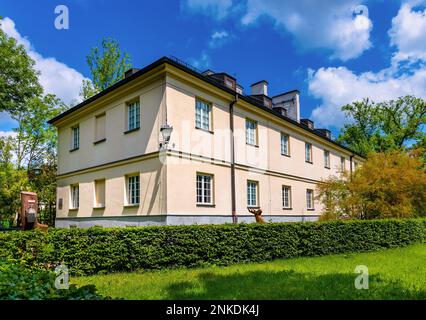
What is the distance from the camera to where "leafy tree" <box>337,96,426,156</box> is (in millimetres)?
37438

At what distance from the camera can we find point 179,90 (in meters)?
14.0

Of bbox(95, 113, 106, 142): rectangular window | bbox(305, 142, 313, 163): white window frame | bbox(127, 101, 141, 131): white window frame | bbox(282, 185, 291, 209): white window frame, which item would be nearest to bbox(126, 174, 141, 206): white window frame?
bbox(127, 101, 141, 131): white window frame

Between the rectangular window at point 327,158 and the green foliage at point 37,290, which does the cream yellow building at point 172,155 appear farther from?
the green foliage at point 37,290

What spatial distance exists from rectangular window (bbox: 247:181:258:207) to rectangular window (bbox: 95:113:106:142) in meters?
8.04

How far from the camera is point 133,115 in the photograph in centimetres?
1511

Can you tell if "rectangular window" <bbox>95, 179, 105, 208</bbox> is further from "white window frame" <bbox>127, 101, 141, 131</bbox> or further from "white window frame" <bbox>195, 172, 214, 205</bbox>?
"white window frame" <bbox>195, 172, 214, 205</bbox>

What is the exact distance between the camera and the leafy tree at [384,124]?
3744 cm

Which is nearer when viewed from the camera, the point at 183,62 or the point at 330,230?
the point at 330,230

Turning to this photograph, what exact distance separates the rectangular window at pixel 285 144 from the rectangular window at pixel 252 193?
13.2 feet

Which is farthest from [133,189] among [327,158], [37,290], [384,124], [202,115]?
[384,124]
